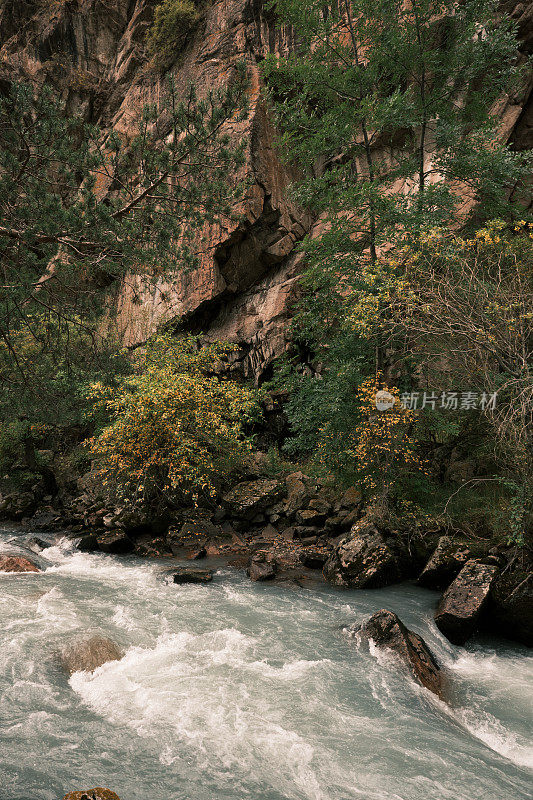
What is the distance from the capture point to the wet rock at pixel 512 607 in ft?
18.6

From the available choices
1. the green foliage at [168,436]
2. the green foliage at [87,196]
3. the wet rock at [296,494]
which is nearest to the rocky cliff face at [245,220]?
the green foliage at [168,436]

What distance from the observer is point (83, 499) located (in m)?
12.1

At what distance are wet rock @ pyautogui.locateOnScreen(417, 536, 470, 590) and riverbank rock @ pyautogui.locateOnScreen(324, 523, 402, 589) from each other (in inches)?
22.0

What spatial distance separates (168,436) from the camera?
33.3 feet

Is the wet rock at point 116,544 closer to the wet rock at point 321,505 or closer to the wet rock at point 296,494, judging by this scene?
the wet rock at point 296,494

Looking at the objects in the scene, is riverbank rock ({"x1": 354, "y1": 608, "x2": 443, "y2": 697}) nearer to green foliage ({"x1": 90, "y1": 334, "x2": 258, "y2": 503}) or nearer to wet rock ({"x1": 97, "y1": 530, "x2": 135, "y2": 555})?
green foliage ({"x1": 90, "y1": 334, "x2": 258, "y2": 503})

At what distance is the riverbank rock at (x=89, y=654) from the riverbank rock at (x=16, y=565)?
11.4ft

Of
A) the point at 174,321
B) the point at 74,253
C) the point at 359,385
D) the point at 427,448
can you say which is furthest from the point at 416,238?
the point at 174,321

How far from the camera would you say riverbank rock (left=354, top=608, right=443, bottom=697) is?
4.73 meters

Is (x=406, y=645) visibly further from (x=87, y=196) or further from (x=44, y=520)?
(x=44, y=520)

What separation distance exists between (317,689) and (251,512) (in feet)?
20.5

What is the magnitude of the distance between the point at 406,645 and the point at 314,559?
3.34m

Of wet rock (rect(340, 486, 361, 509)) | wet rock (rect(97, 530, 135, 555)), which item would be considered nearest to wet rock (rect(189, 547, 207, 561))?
wet rock (rect(97, 530, 135, 555))

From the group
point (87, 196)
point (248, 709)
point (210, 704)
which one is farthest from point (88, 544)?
point (87, 196)
